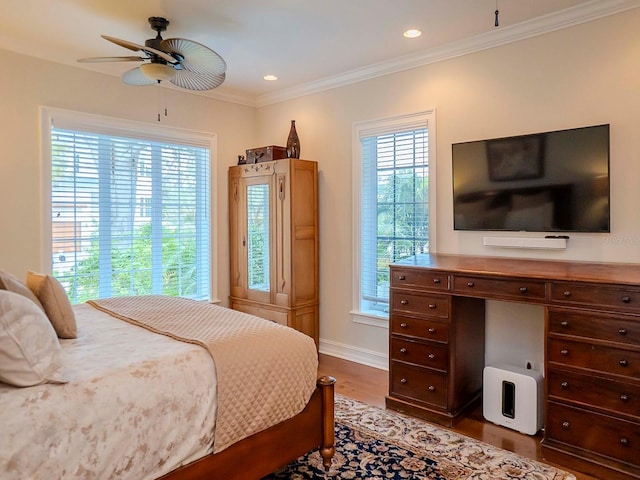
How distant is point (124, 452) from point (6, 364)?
0.50 m

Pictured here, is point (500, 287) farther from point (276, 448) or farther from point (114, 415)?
point (114, 415)

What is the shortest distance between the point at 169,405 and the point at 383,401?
1987 millimetres

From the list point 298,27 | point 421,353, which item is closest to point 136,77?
point 298,27

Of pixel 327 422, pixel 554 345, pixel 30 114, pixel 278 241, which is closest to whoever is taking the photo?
pixel 327 422

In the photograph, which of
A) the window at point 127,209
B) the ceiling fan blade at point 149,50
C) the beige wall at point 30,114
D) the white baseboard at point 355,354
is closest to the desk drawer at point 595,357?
the white baseboard at point 355,354

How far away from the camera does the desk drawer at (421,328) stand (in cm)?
287

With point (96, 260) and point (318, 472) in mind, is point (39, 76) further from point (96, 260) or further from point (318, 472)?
point (318, 472)

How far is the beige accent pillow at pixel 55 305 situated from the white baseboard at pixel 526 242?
9.03 ft

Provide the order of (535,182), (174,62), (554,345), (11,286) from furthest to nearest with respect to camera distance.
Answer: (535,182)
(174,62)
(554,345)
(11,286)

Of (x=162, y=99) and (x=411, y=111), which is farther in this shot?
(x=162, y=99)

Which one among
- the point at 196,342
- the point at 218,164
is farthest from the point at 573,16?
the point at 218,164

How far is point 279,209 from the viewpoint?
419 cm

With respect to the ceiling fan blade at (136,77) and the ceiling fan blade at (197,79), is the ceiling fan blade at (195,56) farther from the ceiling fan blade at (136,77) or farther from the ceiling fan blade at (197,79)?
the ceiling fan blade at (136,77)

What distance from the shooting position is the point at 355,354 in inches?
166
